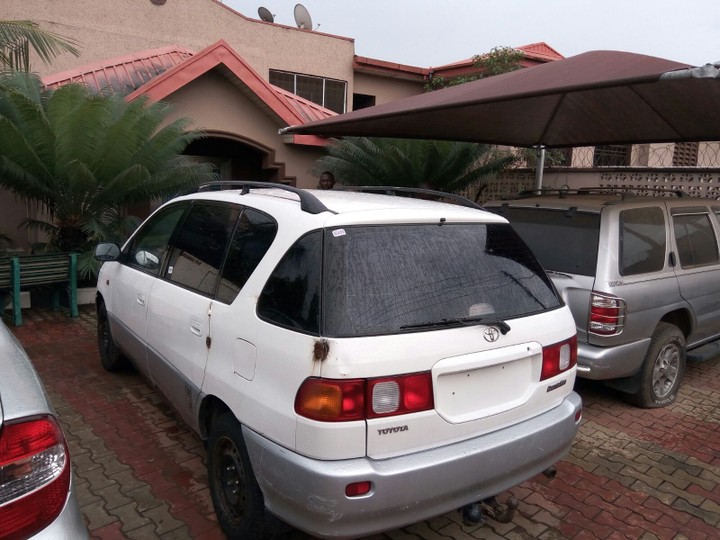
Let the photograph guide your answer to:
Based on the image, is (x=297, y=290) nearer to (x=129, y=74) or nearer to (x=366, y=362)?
(x=366, y=362)

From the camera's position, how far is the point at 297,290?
245 centimetres

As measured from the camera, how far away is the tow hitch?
8.48ft

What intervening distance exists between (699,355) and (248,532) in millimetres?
4340

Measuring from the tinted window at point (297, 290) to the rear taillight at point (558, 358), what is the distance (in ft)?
3.95

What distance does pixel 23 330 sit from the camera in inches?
251

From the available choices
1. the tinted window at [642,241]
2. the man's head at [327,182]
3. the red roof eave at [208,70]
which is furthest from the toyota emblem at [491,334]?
the red roof eave at [208,70]

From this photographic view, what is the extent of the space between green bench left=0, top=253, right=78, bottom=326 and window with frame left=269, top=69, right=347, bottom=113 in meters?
9.51

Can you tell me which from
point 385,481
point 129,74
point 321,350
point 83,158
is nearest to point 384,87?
point 129,74

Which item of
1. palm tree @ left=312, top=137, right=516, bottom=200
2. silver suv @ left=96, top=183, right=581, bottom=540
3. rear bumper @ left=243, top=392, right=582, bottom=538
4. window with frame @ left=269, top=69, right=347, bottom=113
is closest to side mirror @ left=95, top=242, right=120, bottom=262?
silver suv @ left=96, top=183, right=581, bottom=540

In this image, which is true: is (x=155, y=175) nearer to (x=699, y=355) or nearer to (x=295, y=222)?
(x=295, y=222)

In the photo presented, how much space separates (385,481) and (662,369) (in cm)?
344

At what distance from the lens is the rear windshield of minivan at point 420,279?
235 centimetres

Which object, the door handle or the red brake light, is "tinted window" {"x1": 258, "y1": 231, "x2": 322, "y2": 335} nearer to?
the red brake light

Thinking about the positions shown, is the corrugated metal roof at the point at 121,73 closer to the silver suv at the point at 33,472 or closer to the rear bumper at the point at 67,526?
the silver suv at the point at 33,472
